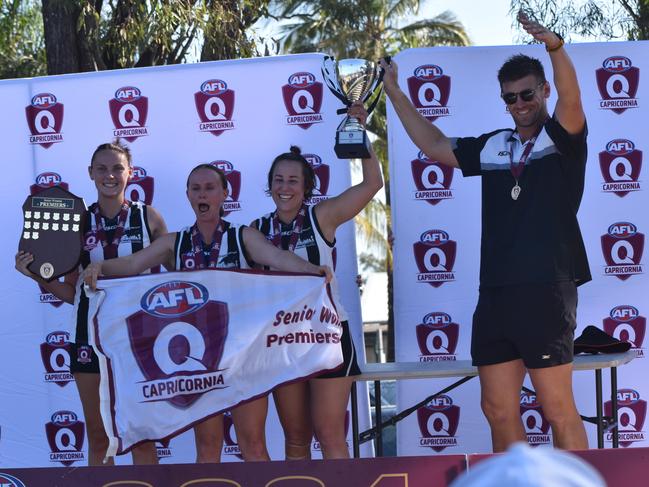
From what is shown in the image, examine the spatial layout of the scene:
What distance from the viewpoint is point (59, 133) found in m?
5.98

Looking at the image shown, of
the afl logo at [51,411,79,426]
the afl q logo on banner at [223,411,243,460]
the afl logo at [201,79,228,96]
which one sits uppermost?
the afl logo at [201,79,228,96]

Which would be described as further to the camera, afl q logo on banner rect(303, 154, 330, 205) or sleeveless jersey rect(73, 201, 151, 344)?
afl q logo on banner rect(303, 154, 330, 205)

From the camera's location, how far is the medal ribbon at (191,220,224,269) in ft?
15.1

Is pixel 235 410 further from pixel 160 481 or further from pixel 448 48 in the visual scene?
pixel 448 48

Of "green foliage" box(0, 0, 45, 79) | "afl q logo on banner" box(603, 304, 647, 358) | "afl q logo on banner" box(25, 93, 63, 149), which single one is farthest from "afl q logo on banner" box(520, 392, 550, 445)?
"green foliage" box(0, 0, 45, 79)

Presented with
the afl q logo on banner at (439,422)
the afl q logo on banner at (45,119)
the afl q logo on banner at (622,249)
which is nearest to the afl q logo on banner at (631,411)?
the afl q logo on banner at (622,249)

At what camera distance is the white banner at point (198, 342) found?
13.9ft

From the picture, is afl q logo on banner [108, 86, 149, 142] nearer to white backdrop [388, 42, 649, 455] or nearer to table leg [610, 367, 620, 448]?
white backdrop [388, 42, 649, 455]

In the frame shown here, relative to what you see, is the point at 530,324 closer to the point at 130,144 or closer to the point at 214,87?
the point at 214,87

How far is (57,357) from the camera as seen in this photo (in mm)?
5926

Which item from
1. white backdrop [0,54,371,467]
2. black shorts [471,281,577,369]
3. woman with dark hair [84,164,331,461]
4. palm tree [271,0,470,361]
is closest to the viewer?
black shorts [471,281,577,369]

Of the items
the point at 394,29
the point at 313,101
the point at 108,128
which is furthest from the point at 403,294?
the point at 394,29

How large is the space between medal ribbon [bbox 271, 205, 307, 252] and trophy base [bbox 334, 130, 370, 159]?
1.29 ft

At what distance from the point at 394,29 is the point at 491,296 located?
16.7 metres
